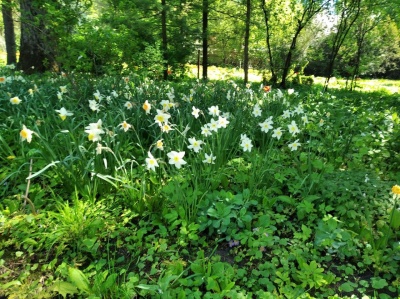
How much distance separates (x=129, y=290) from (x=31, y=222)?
2.77 feet

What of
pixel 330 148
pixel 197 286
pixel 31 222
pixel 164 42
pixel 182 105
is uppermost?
pixel 164 42

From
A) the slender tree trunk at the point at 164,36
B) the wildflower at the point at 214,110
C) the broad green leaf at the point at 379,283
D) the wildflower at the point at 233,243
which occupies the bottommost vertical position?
the wildflower at the point at 233,243

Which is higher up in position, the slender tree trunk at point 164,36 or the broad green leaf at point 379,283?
the slender tree trunk at point 164,36

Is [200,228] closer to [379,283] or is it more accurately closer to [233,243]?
[233,243]

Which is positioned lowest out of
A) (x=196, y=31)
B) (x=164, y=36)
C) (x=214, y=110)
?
(x=214, y=110)

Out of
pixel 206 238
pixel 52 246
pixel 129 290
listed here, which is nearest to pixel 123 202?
pixel 52 246

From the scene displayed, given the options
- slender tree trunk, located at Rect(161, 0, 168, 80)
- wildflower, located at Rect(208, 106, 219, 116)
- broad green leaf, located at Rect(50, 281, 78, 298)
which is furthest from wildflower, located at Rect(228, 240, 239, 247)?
slender tree trunk, located at Rect(161, 0, 168, 80)

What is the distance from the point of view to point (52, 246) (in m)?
1.64

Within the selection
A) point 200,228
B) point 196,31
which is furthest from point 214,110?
point 196,31

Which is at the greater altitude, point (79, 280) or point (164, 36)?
point (164, 36)

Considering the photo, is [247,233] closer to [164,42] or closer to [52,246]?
[52,246]

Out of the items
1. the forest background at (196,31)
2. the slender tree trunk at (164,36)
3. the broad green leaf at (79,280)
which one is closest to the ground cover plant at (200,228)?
the broad green leaf at (79,280)

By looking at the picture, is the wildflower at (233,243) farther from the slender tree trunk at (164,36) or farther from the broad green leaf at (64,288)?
the slender tree trunk at (164,36)

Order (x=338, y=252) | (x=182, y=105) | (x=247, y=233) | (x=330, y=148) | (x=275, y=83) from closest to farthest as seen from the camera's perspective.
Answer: (x=338, y=252)
(x=247, y=233)
(x=330, y=148)
(x=182, y=105)
(x=275, y=83)
